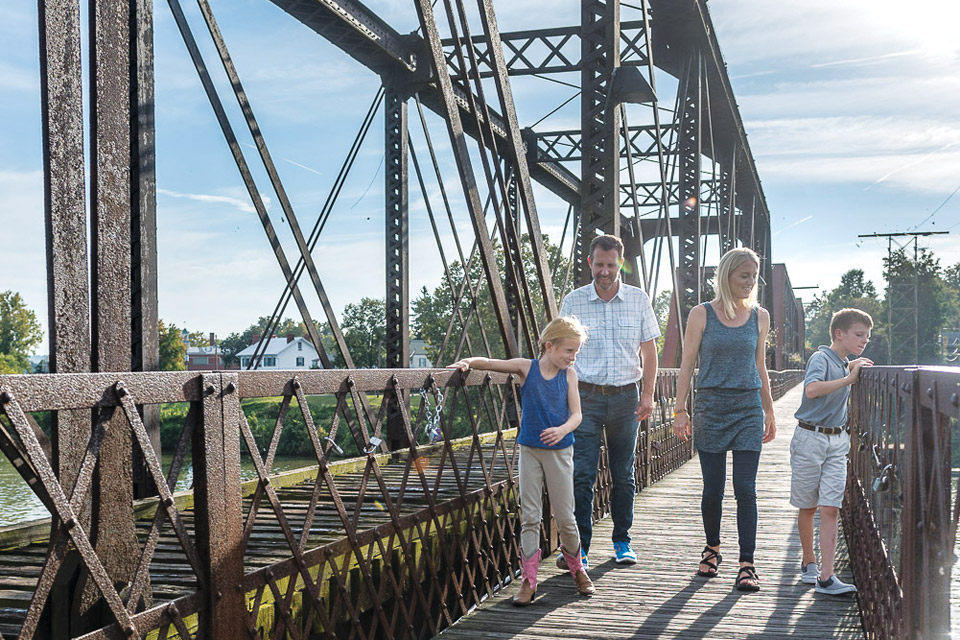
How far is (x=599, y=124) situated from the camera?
938 centimetres

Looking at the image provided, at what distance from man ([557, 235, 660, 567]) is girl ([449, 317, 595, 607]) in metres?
0.63

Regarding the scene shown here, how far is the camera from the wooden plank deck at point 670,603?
14.6ft

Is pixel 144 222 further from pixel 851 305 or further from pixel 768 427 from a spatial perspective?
pixel 851 305

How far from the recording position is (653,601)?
4.95m

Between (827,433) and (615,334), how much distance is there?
1213 millimetres

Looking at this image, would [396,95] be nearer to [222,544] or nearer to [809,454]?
[809,454]

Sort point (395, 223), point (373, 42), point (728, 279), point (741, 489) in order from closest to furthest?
point (728, 279) → point (741, 489) → point (373, 42) → point (395, 223)

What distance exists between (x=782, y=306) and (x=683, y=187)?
32379mm

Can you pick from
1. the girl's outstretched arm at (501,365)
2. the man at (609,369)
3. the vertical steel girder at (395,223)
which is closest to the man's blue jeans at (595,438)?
the man at (609,369)

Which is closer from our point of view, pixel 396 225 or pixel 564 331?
pixel 564 331

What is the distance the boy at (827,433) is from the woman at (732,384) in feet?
0.66

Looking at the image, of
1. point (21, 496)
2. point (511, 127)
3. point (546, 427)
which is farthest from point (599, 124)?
point (21, 496)

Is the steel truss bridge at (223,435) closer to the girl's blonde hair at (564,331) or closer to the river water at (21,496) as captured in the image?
the girl's blonde hair at (564,331)

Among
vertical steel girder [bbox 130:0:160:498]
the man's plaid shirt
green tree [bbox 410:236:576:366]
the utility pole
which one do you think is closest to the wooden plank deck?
the man's plaid shirt
